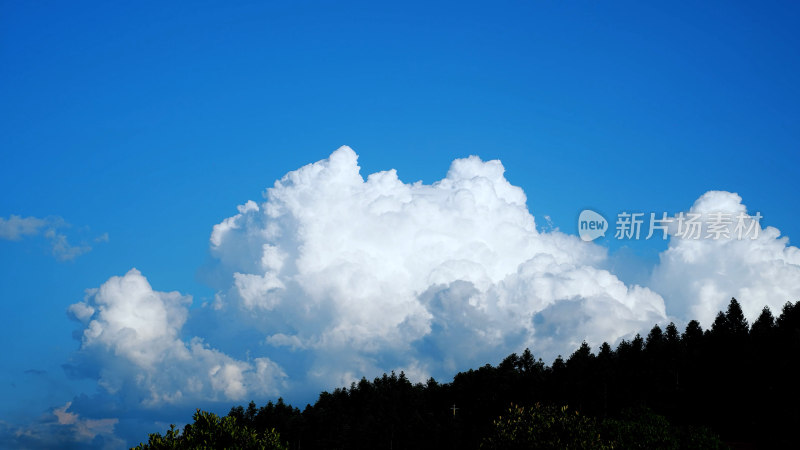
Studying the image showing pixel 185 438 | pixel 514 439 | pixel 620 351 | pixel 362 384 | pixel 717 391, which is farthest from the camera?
pixel 362 384

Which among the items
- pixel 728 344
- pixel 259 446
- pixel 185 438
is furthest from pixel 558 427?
pixel 728 344

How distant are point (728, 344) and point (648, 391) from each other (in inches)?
595

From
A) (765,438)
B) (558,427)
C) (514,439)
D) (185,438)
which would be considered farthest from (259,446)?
(765,438)

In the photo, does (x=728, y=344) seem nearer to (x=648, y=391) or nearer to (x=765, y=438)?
(x=648, y=391)

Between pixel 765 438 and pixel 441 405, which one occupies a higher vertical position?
pixel 441 405

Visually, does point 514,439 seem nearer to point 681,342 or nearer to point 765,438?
point 765,438

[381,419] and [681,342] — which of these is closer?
[681,342]

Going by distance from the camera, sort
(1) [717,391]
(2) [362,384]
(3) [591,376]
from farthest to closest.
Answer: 1. (2) [362,384]
2. (3) [591,376]
3. (1) [717,391]

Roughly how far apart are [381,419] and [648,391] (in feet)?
170

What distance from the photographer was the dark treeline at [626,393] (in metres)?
93.9

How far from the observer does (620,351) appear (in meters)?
122

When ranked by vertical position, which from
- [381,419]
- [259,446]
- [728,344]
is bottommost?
[259,446]

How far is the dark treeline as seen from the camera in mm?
93875

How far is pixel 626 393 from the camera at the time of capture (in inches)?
4205
